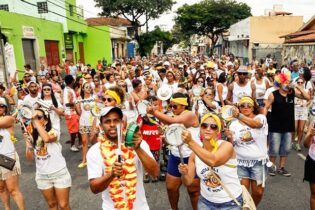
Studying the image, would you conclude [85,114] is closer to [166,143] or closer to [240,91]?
[166,143]

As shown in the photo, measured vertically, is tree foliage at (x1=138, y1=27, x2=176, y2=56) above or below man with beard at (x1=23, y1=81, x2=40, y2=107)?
above

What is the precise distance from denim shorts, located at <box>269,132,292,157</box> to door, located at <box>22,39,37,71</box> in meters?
17.7

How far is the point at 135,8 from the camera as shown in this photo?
47.4 m

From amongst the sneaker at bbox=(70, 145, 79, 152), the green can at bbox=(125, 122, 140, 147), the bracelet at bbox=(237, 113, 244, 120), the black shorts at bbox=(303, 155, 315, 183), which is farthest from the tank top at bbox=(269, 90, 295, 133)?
the sneaker at bbox=(70, 145, 79, 152)

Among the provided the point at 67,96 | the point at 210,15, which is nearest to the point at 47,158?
the point at 67,96

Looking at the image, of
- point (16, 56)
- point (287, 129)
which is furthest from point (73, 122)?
point (16, 56)

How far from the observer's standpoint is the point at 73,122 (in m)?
7.66

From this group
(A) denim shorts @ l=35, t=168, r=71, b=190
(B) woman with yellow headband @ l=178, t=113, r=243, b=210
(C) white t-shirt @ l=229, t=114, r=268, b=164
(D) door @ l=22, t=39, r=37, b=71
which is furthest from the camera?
(D) door @ l=22, t=39, r=37, b=71

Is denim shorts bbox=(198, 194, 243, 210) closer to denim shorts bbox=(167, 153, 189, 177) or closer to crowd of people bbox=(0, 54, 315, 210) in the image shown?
crowd of people bbox=(0, 54, 315, 210)

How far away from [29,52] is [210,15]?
32.6m

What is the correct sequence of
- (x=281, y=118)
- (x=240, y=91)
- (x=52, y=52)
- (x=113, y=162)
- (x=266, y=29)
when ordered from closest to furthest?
(x=113, y=162) → (x=281, y=118) → (x=240, y=91) → (x=52, y=52) → (x=266, y=29)

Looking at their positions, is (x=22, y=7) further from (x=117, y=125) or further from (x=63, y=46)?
(x=117, y=125)

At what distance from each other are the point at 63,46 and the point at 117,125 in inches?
987

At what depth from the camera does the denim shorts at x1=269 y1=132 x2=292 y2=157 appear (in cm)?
582
